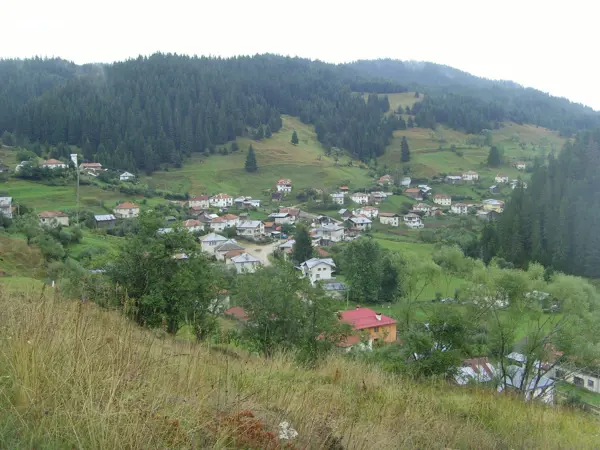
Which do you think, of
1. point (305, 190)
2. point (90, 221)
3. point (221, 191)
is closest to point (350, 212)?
point (305, 190)

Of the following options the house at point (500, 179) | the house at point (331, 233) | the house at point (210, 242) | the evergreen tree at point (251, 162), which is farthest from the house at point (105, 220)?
the house at point (500, 179)

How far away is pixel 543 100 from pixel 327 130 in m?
95.0

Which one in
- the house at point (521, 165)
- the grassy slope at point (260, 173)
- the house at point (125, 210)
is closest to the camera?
the house at point (125, 210)

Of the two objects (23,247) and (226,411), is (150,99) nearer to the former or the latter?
(23,247)

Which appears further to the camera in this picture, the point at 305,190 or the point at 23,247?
the point at 305,190

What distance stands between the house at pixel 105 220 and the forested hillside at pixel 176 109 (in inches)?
988

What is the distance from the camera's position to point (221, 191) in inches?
2482

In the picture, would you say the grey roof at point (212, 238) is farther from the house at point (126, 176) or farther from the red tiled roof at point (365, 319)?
the house at point (126, 176)

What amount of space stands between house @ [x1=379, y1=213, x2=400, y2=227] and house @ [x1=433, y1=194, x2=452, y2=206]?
10.9 metres

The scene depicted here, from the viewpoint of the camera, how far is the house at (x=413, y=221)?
2125 inches

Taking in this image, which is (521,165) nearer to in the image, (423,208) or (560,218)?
(423,208)

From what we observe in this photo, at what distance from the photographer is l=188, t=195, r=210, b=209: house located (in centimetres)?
5384

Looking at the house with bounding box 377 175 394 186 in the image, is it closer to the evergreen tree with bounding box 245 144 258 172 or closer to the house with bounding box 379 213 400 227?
the house with bounding box 379 213 400 227

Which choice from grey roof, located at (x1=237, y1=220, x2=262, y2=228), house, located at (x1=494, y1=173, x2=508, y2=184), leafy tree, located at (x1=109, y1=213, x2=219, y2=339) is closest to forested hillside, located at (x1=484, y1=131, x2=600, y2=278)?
grey roof, located at (x1=237, y1=220, x2=262, y2=228)
